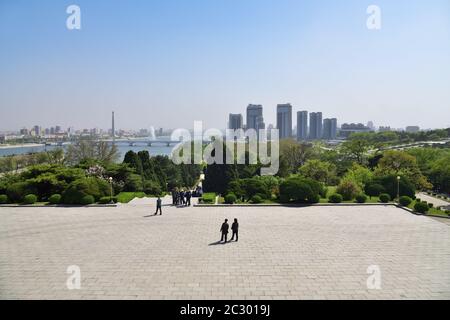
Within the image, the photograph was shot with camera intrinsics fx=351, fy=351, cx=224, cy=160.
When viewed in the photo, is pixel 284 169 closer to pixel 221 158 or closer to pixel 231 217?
pixel 221 158

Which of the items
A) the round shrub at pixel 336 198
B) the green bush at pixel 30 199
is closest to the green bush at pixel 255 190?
the round shrub at pixel 336 198

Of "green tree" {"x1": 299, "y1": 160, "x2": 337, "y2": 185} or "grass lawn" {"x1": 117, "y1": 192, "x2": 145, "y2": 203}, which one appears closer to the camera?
"grass lawn" {"x1": 117, "y1": 192, "x2": 145, "y2": 203}

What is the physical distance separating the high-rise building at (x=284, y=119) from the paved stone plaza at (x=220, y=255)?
12637 cm

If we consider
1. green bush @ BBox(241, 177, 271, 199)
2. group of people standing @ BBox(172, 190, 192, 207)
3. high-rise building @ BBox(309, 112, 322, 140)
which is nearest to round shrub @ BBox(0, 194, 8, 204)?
group of people standing @ BBox(172, 190, 192, 207)

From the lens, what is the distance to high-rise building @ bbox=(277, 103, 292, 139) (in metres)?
145

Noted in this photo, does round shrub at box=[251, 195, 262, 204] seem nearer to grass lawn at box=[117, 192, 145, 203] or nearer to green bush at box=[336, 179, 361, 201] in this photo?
green bush at box=[336, 179, 361, 201]

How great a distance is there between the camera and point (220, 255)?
42.3ft

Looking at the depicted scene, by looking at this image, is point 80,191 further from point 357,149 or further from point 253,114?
point 253,114

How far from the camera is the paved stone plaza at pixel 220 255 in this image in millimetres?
10070

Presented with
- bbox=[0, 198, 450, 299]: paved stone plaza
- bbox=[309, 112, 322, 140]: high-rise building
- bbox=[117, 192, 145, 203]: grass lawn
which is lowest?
bbox=[0, 198, 450, 299]: paved stone plaza

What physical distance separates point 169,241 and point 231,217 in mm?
5112

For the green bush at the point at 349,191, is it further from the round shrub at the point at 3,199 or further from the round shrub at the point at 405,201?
the round shrub at the point at 3,199

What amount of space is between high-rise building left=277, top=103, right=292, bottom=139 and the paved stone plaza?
415ft
